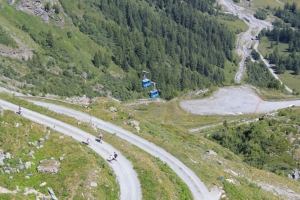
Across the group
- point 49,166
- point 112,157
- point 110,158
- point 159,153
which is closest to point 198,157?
point 159,153

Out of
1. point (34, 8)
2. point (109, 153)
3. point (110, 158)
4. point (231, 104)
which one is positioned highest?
point (34, 8)

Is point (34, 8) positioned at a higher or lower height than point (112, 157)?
higher

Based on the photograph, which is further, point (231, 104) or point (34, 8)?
point (34, 8)

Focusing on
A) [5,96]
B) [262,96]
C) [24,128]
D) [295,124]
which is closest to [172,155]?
[24,128]

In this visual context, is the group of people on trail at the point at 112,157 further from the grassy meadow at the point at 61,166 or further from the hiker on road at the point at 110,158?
the grassy meadow at the point at 61,166

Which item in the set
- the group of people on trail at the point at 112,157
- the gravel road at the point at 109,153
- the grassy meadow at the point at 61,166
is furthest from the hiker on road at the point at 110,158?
the grassy meadow at the point at 61,166

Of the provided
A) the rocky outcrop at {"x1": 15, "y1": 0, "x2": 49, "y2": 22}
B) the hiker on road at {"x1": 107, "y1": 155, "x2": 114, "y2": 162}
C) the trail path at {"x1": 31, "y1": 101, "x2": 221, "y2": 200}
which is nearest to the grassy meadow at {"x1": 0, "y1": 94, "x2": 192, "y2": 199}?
the trail path at {"x1": 31, "y1": 101, "x2": 221, "y2": 200}

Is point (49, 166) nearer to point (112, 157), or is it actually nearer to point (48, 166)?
point (48, 166)
